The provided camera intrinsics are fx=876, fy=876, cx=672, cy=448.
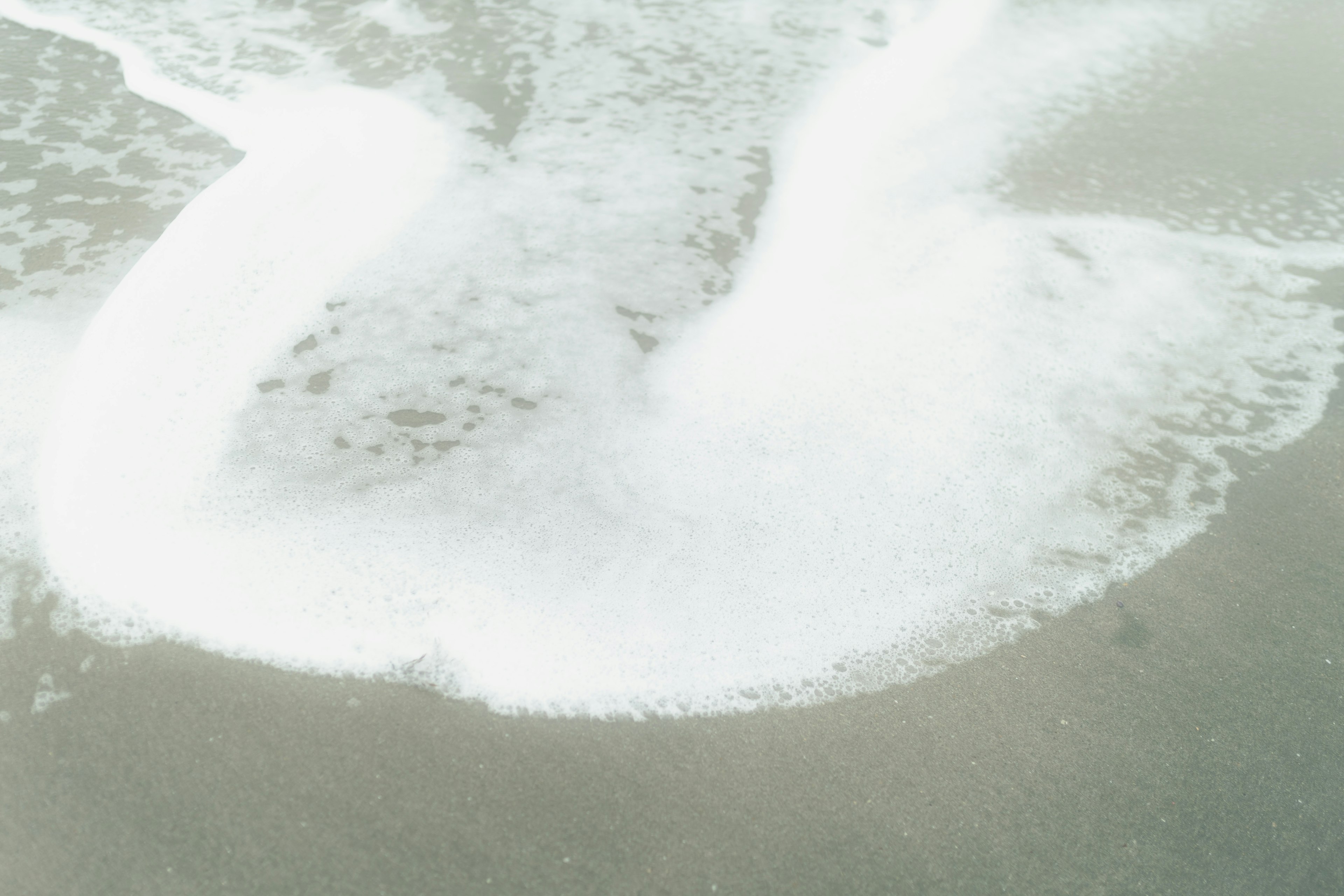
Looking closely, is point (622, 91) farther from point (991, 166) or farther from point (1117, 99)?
point (1117, 99)

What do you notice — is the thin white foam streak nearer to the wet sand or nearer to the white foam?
the white foam

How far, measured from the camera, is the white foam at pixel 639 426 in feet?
6.72

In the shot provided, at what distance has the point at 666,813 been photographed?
1.71 meters

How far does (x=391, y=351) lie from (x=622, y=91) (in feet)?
6.48

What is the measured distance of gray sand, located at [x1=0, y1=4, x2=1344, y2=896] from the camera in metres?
1.63

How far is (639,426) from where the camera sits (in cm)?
254

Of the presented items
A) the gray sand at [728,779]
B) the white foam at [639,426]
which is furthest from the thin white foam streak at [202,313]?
the gray sand at [728,779]

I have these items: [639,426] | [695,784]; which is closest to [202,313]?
[639,426]

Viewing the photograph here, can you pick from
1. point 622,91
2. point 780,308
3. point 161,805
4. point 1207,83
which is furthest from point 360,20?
point 1207,83

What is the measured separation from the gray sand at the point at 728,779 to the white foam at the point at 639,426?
10cm

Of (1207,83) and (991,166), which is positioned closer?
(991,166)

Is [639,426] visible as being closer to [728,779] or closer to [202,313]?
[728,779]

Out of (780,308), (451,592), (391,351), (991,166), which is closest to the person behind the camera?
(451,592)

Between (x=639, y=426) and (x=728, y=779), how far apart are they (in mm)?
1080
